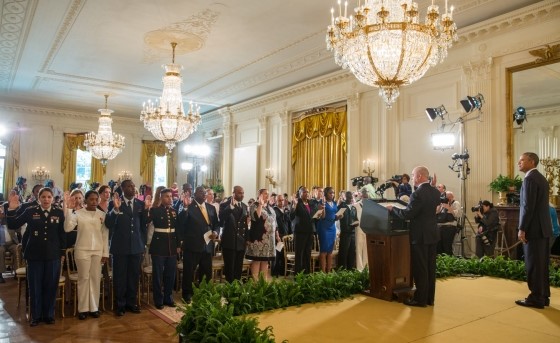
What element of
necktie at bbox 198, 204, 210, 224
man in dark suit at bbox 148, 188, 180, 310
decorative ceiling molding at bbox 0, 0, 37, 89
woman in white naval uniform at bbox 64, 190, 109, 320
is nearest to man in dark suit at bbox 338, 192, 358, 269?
necktie at bbox 198, 204, 210, 224

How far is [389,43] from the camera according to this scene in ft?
14.8

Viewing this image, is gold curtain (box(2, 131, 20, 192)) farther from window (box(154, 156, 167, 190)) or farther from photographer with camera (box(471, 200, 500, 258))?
photographer with camera (box(471, 200, 500, 258))

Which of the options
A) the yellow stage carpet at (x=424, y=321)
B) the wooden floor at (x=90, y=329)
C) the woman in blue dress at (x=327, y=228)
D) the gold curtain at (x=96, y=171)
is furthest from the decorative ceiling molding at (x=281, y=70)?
the wooden floor at (x=90, y=329)

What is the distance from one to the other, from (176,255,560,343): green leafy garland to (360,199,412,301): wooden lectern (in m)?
0.32

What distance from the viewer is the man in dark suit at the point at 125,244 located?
5125 millimetres

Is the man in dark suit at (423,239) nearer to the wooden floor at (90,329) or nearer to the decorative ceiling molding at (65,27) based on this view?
the wooden floor at (90,329)

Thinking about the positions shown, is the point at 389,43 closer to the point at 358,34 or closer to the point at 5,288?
the point at 358,34

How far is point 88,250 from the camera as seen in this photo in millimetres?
4949

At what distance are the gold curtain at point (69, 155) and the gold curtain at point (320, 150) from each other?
8.79 m

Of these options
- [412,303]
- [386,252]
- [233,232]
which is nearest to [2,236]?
[233,232]

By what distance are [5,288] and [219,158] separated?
9.99 m

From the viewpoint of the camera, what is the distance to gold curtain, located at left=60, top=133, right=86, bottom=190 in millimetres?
16188

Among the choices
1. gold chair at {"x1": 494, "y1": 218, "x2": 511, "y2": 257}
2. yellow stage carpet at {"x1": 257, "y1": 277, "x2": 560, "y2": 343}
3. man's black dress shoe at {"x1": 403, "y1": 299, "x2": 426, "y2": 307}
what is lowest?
yellow stage carpet at {"x1": 257, "y1": 277, "x2": 560, "y2": 343}

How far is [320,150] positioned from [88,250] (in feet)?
25.3
